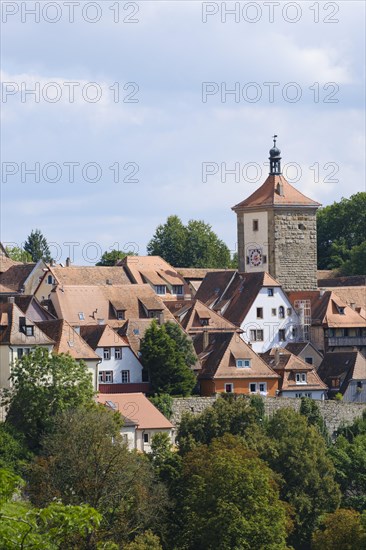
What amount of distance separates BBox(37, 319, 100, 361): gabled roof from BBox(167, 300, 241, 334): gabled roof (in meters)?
9.49

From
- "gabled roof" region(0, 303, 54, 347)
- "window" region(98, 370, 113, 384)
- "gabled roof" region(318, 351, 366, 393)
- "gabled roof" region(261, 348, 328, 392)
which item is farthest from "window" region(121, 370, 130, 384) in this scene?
"gabled roof" region(318, 351, 366, 393)

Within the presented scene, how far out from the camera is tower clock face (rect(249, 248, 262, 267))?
84188 millimetres

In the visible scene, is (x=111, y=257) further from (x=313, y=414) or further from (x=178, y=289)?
(x=313, y=414)

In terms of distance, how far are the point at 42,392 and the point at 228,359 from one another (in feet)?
47.0

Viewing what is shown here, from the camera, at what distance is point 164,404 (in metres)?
64.5

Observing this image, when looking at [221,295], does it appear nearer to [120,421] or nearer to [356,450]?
[356,450]

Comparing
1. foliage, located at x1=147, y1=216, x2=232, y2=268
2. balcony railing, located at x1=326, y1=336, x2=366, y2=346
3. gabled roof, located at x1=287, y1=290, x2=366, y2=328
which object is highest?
foliage, located at x1=147, y1=216, x2=232, y2=268

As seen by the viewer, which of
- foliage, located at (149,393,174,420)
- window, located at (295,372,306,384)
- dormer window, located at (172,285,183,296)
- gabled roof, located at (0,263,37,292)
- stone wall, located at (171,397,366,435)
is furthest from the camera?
dormer window, located at (172,285,183,296)

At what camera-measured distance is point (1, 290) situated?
257 feet

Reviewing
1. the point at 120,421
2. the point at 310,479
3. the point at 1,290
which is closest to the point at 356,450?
the point at 310,479

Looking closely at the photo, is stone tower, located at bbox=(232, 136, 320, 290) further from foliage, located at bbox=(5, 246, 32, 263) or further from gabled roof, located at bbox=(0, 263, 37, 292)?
foliage, located at bbox=(5, 246, 32, 263)

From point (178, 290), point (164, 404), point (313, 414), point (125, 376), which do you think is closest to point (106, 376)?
point (125, 376)

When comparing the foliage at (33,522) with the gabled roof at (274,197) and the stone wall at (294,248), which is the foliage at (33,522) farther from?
the gabled roof at (274,197)

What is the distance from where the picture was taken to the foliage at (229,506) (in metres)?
52.0
